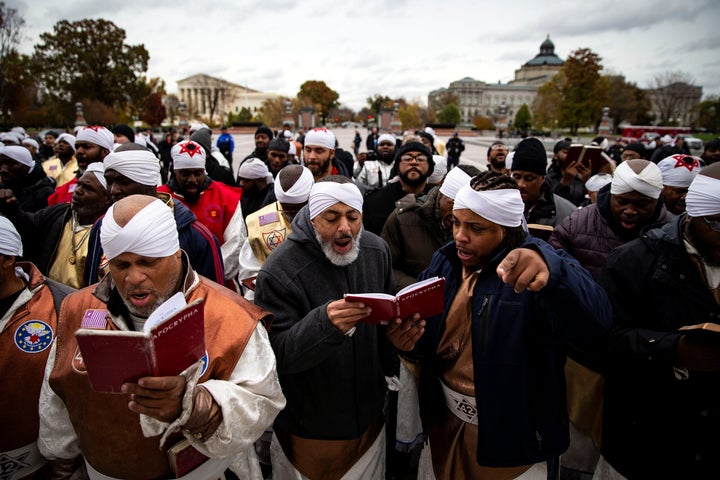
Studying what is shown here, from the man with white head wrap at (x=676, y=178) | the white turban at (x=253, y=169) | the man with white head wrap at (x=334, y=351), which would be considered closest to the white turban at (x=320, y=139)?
the white turban at (x=253, y=169)

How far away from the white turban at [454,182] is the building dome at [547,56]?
6356 inches

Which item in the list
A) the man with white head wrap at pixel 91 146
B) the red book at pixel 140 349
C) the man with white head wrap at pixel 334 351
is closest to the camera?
the red book at pixel 140 349

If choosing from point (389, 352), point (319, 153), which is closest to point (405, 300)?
point (389, 352)

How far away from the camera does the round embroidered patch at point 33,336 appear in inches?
95.0

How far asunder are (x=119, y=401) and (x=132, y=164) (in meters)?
2.36

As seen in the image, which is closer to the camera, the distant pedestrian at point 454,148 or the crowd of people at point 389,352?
the crowd of people at point 389,352

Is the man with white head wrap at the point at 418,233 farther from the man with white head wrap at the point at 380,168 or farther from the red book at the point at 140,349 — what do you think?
the man with white head wrap at the point at 380,168

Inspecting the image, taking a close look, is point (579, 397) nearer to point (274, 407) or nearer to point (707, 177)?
point (707, 177)

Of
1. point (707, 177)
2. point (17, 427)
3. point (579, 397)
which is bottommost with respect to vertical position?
point (579, 397)

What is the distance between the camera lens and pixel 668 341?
2.18 m

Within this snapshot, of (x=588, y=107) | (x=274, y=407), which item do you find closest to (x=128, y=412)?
(x=274, y=407)

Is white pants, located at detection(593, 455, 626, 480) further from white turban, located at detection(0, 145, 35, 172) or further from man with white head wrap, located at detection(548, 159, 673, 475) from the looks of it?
white turban, located at detection(0, 145, 35, 172)

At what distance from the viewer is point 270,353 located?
6.81 ft

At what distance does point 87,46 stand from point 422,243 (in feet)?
212
